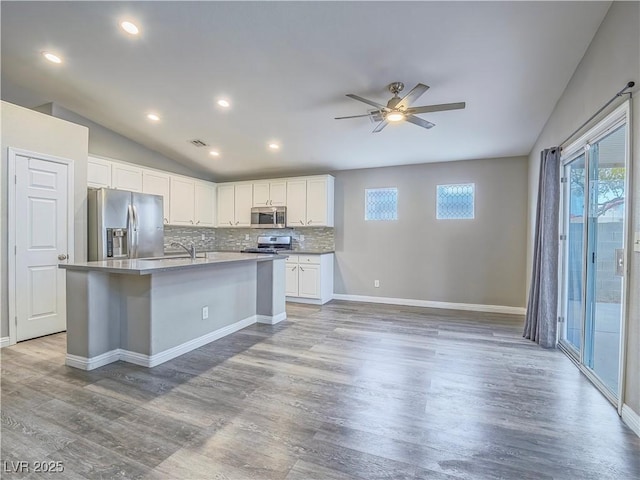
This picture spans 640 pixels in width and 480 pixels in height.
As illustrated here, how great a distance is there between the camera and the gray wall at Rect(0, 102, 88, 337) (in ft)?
11.2

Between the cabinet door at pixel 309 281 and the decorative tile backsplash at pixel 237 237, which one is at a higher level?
the decorative tile backsplash at pixel 237 237

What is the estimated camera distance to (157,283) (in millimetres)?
2963

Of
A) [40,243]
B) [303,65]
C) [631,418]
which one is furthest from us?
[40,243]

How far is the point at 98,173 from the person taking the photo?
4645 millimetres

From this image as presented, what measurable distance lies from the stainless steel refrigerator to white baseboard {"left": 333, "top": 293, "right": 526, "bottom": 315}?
3.41 metres

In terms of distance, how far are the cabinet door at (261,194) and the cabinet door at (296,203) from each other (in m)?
0.50

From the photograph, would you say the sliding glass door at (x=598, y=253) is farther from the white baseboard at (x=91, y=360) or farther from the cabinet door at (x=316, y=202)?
the white baseboard at (x=91, y=360)

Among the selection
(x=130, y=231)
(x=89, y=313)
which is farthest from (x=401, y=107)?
(x=130, y=231)

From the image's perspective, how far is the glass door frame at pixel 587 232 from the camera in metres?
2.13

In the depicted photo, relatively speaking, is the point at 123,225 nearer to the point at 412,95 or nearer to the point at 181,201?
the point at 181,201

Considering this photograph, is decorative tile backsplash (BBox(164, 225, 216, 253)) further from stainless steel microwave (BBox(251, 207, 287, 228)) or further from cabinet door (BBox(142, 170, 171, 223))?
stainless steel microwave (BBox(251, 207, 287, 228))

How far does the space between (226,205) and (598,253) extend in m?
5.99

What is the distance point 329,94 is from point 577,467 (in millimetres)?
3691

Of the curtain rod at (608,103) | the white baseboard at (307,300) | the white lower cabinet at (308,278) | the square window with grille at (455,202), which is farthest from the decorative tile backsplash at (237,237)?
the curtain rod at (608,103)
